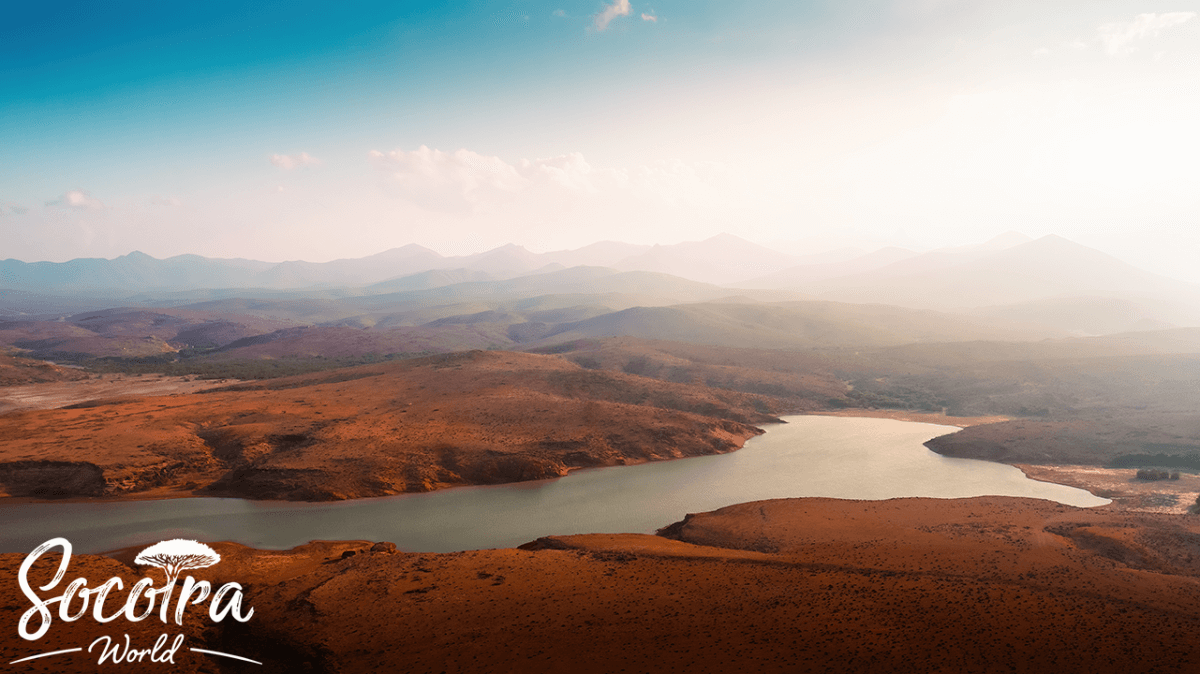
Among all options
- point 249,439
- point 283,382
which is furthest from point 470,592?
point 283,382

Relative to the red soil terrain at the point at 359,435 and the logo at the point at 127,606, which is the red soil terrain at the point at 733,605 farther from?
the red soil terrain at the point at 359,435

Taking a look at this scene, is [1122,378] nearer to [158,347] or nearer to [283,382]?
[283,382]

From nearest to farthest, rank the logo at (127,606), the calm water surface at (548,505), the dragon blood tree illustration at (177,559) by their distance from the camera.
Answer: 1. the logo at (127,606)
2. the dragon blood tree illustration at (177,559)
3. the calm water surface at (548,505)

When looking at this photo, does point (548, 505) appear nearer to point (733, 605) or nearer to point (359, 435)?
point (359, 435)

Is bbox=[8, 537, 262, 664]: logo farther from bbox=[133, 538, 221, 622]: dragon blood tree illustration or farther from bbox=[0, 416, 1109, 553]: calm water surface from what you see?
bbox=[0, 416, 1109, 553]: calm water surface

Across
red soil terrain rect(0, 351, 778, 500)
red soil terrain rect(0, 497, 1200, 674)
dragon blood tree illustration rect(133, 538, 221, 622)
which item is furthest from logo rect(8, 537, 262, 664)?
red soil terrain rect(0, 351, 778, 500)

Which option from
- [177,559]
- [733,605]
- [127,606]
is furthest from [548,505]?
[127,606]

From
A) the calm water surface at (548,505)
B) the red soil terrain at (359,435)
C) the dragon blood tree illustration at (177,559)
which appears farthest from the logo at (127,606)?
the red soil terrain at (359,435)
